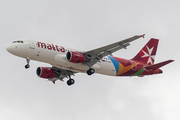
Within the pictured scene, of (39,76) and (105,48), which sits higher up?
(105,48)

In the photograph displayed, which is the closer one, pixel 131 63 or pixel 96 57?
pixel 96 57

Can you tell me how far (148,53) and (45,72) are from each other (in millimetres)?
16276

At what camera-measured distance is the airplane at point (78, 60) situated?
5272 cm

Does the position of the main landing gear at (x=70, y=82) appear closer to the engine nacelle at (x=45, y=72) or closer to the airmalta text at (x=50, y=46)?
the engine nacelle at (x=45, y=72)

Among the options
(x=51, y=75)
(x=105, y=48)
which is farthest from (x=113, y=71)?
(x=51, y=75)

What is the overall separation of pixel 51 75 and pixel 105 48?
10551 millimetres

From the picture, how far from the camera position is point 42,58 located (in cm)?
5316

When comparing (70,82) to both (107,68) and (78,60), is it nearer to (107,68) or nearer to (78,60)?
(107,68)

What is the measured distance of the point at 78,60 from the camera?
53656 mm

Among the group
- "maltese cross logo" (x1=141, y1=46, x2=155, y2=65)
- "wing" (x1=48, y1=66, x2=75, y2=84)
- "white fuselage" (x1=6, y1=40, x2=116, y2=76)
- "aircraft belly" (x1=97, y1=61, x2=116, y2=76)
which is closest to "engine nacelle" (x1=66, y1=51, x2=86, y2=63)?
"white fuselage" (x1=6, y1=40, x2=116, y2=76)

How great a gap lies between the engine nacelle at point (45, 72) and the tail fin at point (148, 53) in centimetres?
1261

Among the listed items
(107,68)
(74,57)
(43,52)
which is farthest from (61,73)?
(43,52)

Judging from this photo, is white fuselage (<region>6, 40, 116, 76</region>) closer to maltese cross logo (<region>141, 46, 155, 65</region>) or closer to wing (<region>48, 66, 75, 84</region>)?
wing (<region>48, 66, 75, 84</region>)

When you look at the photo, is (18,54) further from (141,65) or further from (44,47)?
(141,65)
